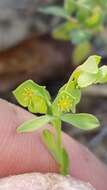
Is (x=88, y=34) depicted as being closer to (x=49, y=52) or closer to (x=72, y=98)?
(x=72, y=98)

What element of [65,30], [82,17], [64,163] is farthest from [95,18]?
[64,163]

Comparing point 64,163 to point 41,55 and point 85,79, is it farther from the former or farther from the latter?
point 41,55

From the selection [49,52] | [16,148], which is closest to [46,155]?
[16,148]

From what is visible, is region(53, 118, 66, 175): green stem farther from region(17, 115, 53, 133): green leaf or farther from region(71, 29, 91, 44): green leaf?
region(71, 29, 91, 44): green leaf

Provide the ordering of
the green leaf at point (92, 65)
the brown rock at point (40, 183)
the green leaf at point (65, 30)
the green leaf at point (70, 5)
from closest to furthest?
the green leaf at point (92, 65), the brown rock at point (40, 183), the green leaf at point (70, 5), the green leaf at point (65, 30)

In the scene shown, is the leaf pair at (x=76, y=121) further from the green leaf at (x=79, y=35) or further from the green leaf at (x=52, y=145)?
the green leaf at (x=79, y=35)

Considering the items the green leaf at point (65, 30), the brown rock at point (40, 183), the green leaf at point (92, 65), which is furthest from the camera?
the green leaf at point (65, 30)

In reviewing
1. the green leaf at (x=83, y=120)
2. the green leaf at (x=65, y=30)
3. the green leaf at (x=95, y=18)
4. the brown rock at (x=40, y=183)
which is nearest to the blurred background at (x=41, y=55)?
the green leaf at (x=65, y=30)

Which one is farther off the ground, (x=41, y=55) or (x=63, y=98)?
(x=63, y=98)
